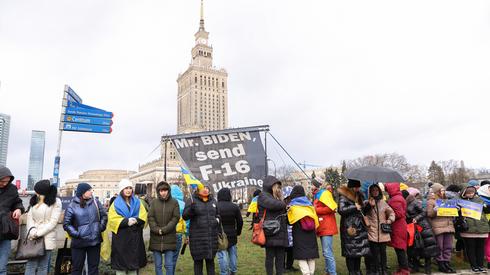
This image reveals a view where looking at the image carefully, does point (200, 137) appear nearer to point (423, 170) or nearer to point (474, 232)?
point (474, 232)

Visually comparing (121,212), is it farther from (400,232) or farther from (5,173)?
(400,232)

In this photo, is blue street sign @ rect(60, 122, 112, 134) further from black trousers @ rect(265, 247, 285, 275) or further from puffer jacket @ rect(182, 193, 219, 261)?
black trousers @ rect(265, 247, 285, 275)

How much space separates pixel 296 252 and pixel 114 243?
297cm

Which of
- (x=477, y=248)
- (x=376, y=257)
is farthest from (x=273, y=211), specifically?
(x=477, y=248)

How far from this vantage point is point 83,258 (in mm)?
5266

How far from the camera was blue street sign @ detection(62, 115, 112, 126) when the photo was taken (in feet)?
24.8

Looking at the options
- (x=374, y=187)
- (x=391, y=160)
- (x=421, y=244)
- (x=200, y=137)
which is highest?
(x=391, y=160)

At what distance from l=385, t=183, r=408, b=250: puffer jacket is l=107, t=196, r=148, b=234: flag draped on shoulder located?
15.0 ft

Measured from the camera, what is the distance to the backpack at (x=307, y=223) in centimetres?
560

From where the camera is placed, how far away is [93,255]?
534 centimetres

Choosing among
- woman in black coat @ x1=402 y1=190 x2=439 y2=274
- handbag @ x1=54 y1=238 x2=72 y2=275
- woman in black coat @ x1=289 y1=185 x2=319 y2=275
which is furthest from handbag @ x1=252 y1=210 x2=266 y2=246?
woman in black coat @ x1=402 y1=190 x2=439 y2=274

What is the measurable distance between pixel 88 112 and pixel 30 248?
3690 millimetres

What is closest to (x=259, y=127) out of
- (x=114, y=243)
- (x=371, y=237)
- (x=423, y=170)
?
(x=371, y=237)

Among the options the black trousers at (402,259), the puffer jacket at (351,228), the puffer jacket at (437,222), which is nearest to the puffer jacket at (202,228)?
A: the puffer jacket at (351,228)
